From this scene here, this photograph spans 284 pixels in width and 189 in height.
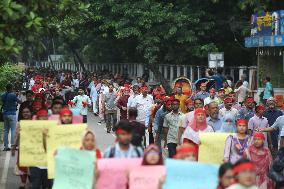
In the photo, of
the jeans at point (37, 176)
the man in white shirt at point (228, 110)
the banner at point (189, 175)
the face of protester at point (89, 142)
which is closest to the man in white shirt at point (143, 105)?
the man in white shirt at point (228, 110)

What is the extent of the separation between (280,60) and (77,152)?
22204 millimetres

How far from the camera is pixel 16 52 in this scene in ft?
35.9

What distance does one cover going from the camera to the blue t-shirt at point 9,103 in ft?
61.7

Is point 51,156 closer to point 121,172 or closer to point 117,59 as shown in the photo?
point 121,172

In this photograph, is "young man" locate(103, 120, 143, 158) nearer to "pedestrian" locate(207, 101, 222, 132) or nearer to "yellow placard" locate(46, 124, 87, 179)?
"yellow placard" locate(46, 124, 87, 179)

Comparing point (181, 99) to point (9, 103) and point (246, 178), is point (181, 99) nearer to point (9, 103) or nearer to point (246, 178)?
point (9, 103)

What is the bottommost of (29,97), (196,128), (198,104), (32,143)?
(32,143)

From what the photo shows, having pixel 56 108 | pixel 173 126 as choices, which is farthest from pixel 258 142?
pixel 173 126

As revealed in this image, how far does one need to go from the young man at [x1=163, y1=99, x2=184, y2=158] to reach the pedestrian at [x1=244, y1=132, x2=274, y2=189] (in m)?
3.24

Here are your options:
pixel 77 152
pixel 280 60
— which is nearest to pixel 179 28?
pixel 280 60

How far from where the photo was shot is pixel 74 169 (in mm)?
9586

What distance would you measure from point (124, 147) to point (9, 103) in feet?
31.9

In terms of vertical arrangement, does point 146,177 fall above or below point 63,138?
below

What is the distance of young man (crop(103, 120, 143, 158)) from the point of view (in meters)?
9.50
